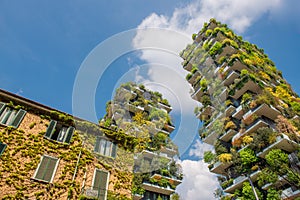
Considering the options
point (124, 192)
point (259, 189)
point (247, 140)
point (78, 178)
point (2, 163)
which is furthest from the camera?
point (247, 140)

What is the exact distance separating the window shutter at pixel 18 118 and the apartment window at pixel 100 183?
17.0 feet

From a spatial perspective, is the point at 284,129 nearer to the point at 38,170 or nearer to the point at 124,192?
the point at 124,192

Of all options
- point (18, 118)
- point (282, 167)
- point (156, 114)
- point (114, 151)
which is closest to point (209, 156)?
point (282, 167)

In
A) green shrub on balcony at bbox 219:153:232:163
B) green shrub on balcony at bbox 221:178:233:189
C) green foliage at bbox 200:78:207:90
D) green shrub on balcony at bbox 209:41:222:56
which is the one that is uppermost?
green shrub on balcony at bbox 209:41:222:56

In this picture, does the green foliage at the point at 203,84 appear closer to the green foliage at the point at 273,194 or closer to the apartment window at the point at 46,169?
the green foliage at the point at 273,194

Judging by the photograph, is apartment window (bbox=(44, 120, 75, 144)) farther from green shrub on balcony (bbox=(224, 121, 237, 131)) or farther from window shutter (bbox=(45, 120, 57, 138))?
green shrub on balcony (bbox=(224, 121, 237, 131))

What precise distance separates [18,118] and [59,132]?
2382 millimetres

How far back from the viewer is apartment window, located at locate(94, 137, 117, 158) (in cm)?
1398

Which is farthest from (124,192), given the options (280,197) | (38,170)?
(280,197)

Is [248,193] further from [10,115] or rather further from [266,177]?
[10,115]

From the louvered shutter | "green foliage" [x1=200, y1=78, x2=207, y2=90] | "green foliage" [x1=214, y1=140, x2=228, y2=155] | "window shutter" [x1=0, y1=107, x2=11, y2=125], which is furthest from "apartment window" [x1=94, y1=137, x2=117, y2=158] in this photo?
"green foliage" [x1=200, y1=78, x2=207, y2=90]

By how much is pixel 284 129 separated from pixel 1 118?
21.7m

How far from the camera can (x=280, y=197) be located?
16391 mm

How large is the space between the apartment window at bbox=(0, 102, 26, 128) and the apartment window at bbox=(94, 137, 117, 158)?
4718mm
